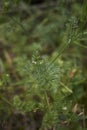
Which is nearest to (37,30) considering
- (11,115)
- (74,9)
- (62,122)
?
(74,9)

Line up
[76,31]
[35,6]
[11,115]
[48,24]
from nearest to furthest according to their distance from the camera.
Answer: [76,31], [11,115], [48,24], [35,6]

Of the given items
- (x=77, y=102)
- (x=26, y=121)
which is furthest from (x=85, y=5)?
(x=26, y=121)

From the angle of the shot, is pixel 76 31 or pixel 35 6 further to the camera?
pixel 35 6

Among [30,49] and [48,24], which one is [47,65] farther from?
[48,24]


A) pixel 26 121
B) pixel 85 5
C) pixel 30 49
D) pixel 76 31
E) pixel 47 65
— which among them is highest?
pixel 85 5

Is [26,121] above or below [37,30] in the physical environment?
below

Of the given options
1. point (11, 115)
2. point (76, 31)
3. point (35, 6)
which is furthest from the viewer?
point (35, 6)
